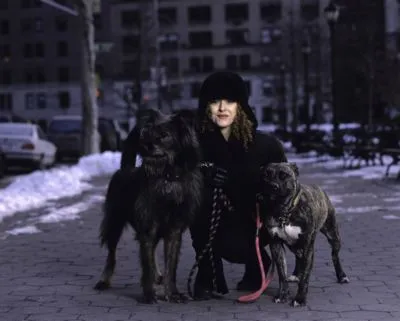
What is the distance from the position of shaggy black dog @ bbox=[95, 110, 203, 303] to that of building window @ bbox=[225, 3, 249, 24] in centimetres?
8711

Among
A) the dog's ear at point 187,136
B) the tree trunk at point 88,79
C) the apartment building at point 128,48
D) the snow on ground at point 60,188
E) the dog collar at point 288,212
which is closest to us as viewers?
the dog's ear at point 187,136

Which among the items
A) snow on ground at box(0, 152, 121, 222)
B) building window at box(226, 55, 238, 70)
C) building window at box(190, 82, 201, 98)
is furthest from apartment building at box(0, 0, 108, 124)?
snow on ground at box(0, 152, 121, 222)

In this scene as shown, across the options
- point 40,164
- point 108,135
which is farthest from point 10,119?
point 40,164

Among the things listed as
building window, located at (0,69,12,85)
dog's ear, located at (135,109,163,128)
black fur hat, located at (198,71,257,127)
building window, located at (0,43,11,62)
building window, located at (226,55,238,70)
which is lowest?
dog's ear, located at (135,109,163,128)

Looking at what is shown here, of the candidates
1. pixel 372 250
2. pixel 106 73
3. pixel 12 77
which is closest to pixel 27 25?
pixel 12 77

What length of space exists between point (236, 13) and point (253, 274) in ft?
289

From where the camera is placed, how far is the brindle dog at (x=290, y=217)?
5.86m

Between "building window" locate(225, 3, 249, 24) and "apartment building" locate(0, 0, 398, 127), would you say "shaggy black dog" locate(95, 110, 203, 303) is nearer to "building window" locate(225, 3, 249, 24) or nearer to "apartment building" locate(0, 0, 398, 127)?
"apartment building" locate(0, 0, 398, 127)

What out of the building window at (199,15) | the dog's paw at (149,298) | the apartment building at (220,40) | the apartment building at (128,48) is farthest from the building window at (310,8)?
the dog's paw at (149,298)

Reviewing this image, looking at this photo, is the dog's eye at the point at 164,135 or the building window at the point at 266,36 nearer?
the dog's eye at the point at 164,135

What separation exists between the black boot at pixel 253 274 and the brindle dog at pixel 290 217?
44cm

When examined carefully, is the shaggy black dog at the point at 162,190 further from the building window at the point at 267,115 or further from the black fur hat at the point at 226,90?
the building window at the point at 267,115

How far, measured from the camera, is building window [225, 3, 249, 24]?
91.9 m

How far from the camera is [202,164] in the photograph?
634 cm
